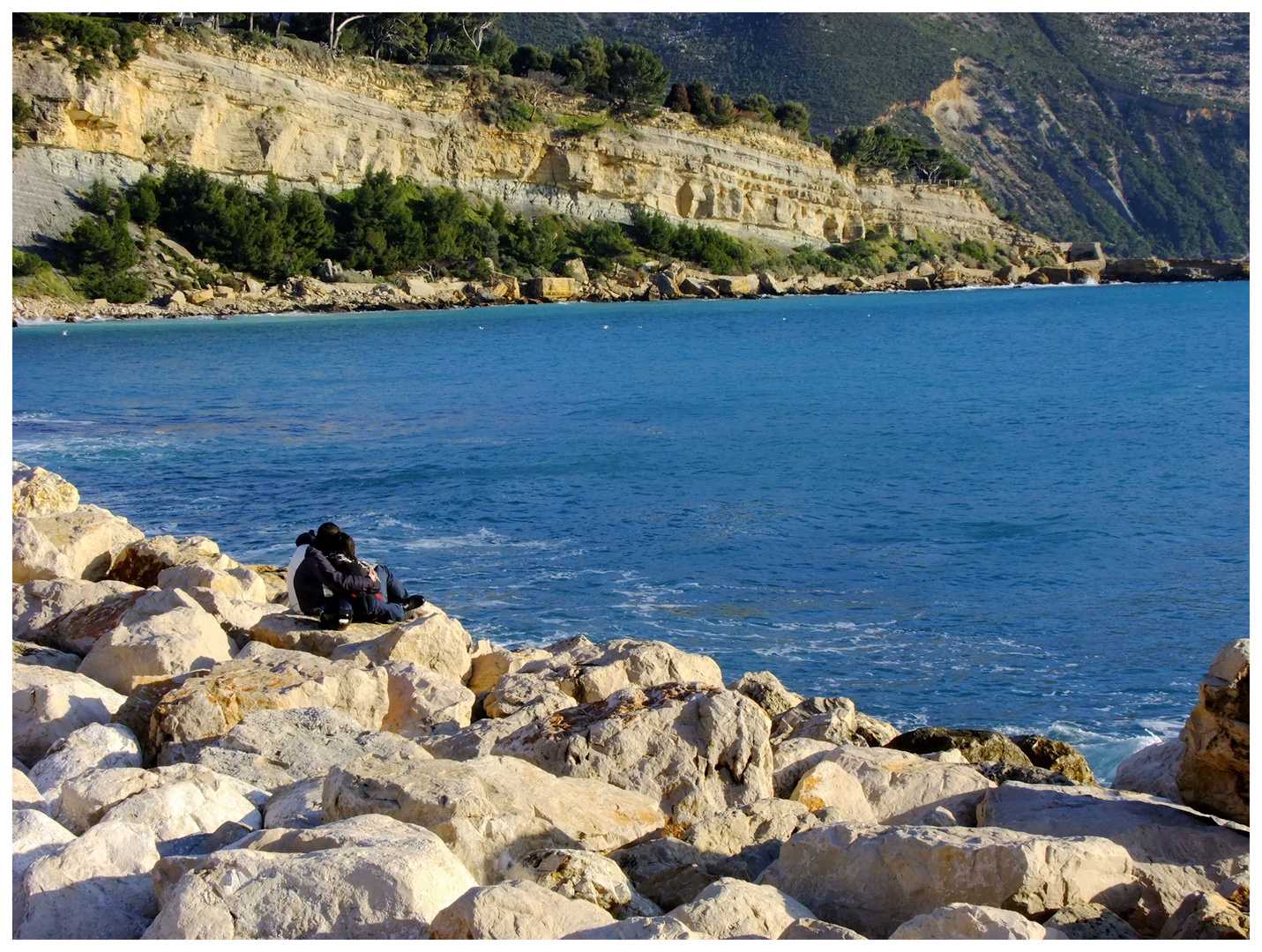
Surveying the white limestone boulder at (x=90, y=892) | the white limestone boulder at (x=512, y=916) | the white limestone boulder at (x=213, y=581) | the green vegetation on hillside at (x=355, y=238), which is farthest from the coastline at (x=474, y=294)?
the white limestone boulder at (x=512, y=916)

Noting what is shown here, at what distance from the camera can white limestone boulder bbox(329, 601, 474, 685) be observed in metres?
6.53

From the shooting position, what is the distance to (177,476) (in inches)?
686

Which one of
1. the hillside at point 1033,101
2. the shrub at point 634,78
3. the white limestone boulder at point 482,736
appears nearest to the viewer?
the white limestone boulder at point 482,736

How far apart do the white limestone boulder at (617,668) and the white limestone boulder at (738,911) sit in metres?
2.13

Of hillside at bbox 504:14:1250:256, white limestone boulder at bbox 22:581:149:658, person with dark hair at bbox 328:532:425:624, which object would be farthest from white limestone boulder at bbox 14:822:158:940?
→ hillside at bbox 504:14:1250:256

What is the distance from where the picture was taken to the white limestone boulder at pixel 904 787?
16.3 ft

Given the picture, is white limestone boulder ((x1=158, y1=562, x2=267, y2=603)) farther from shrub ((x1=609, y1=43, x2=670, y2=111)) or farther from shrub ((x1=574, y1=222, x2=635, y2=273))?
shrub ((x1=609, y1=43, x2=670, y2=111))

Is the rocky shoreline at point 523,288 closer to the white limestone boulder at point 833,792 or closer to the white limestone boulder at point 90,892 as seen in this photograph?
the white limestone boulder at point 90,892

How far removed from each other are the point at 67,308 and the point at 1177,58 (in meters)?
142

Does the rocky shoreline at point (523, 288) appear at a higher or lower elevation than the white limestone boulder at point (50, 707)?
higher

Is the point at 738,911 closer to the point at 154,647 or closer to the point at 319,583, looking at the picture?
the point at 154,647

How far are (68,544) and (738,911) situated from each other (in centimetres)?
739

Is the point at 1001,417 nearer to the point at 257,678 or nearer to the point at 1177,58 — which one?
the point at 257,678

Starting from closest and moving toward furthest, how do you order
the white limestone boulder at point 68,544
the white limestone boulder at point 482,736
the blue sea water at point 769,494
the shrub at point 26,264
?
the white limestone boulder at point 482,736 < the white limestone boulder at point 68,544 < the blue sea water at point 769,494 < the shrub at point 26,264
